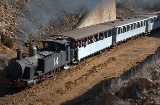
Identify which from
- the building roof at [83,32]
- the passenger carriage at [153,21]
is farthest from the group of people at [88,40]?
the passenger carriage at [153,21]

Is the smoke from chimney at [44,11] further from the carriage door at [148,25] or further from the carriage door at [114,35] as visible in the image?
the carriage door at [148,25]

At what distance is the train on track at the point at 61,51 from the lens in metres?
15.8

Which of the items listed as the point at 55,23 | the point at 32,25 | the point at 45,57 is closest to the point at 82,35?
the point at 45,57

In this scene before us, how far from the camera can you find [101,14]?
1526 inches

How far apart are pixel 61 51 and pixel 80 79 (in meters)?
2.18

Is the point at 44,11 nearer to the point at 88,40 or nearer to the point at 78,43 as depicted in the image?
the point at 88,40

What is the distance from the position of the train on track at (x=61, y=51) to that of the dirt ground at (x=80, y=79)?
1.78 feet

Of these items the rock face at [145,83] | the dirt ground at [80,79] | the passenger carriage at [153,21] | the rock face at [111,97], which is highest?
the passenger carriage at [153,21]

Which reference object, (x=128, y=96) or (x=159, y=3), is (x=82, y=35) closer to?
(x=128, y=96)

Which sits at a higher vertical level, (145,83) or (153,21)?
(153,21)

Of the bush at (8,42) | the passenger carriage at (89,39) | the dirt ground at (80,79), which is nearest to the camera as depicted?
the dirt ground at (80,79)

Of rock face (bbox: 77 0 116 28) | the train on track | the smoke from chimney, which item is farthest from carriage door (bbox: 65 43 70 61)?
rock face (bbox: 77 0 116 28)

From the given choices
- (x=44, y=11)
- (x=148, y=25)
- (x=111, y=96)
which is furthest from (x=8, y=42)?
(x=148, y=25)

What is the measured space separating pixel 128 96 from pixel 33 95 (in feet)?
23.4
